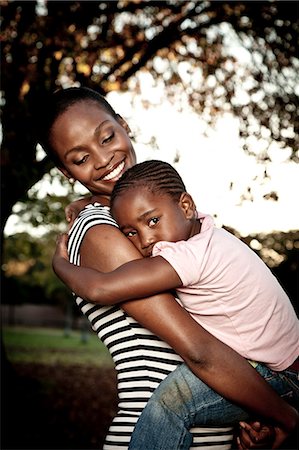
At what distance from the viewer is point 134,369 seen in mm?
2264

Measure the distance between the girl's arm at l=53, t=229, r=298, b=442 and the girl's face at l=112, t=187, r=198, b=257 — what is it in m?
0.21

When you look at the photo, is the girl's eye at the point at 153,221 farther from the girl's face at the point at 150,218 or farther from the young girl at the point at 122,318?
the young girl at the point at 122,318

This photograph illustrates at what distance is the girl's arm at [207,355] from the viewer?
2.11 m

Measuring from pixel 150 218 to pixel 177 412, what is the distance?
2.53 feet

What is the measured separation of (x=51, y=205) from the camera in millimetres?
12805

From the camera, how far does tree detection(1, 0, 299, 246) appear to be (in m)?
8.59

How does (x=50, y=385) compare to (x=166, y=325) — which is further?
(x=50, y=385)

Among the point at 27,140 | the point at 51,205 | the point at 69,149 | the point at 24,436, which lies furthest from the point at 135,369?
the point at 51,205

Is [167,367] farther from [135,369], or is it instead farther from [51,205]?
[51,205]

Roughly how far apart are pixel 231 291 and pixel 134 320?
38cm

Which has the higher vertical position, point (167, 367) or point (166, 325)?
point (166, 325)

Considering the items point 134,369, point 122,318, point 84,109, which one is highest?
point 84,109

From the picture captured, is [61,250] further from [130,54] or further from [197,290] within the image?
[130,54]

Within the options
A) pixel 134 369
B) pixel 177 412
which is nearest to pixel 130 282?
pixel 134 369
